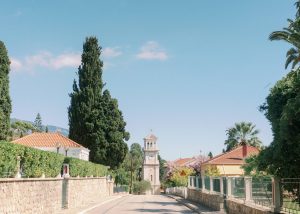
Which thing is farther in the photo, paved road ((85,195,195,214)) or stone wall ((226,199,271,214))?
paved road ((85,195,195,214))

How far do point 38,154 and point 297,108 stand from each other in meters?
12.5

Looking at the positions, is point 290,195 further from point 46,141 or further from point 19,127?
point 19,127

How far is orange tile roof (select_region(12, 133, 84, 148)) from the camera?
57969 mm

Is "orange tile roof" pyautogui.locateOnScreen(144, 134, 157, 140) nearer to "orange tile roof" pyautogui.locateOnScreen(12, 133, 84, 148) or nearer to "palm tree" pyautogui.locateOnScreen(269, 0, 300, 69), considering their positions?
"orange tile roof" pyautogui.locateOnScreen(12, 133, 84, 148)

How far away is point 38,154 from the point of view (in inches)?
886

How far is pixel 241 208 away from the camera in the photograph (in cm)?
1911

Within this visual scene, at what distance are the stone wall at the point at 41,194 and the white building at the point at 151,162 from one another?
89618 millimetres

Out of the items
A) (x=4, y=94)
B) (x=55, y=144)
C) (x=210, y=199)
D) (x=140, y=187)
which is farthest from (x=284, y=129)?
(x=140, y=187)

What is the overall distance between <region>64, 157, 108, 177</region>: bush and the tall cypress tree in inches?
367

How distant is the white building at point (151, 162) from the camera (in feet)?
416

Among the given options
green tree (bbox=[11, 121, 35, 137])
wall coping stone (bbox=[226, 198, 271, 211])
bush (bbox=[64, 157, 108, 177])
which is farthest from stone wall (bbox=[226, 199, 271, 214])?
green tree (bbox=[11, 121, 35, 137])

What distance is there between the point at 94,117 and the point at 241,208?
44.3 m

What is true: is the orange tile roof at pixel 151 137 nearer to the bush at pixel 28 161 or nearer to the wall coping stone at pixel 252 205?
the bush at pixel 28 161

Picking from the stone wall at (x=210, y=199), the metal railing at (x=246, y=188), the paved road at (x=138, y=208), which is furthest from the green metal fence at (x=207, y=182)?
the paved road at (x=138, y=208)
